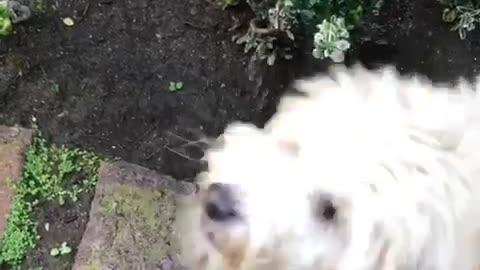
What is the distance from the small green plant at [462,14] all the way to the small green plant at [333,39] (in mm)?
327

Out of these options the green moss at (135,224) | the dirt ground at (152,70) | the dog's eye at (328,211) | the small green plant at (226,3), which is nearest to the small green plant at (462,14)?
the dirt ground at (152,70)

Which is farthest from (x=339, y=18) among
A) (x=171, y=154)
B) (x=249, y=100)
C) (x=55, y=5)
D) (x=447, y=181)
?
(x=447, y=181)

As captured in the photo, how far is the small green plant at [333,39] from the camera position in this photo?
2564 mm

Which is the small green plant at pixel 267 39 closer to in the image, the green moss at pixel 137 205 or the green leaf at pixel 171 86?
the green leaf at pixel 171 86

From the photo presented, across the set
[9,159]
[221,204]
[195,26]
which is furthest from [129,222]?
[221,204]

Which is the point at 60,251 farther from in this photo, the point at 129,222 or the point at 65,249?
the point at 129,222

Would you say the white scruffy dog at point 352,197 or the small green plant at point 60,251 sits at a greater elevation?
the white scruffy dog at point 352,197

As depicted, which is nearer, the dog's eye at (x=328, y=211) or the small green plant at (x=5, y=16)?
the dog's eye at (x=328, y=211)

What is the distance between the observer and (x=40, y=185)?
105 inches

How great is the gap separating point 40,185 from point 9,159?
3.5 inches

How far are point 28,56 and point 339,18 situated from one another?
710 millimetres

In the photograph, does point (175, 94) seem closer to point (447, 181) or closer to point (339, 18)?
point (339, 18)

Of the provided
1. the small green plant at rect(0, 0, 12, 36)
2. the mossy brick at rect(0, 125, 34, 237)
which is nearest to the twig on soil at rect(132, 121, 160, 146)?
the mossy brick at rect(0, 125, 34, 237)

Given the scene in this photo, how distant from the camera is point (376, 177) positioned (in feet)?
5.72
